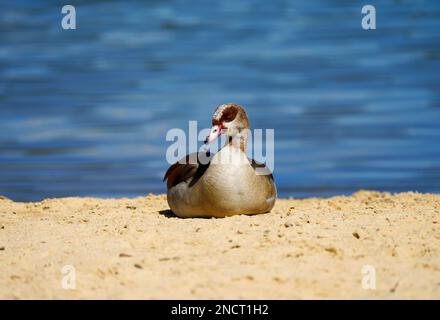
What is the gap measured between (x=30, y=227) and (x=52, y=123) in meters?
7.95

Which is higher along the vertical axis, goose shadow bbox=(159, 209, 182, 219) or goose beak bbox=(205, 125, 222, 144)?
goose beak bbox=(205, 125, 222, 144)

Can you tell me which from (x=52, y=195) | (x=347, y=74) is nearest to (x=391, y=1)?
(x=347, y=74)

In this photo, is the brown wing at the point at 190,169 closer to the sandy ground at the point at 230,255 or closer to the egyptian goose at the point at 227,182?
the egyptian goose at the point at 227,182

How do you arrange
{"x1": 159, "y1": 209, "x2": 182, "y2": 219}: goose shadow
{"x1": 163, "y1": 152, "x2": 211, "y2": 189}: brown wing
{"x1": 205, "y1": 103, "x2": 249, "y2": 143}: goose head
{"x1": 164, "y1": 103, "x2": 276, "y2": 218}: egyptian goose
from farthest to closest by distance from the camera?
{"x1": 159, "y1": 209, "x2": 182, "y2": 219}: goose shadow, {"x1": 163, "y1": 152, "x2": 211, "y2": 189}: brown wing, {"x1": 205, "y1": 103, "x2": 249, "y2": 143}: goose head, {"x1": 164, "y1": 103, "x2": 276, "y2": 218}: egyptian goose

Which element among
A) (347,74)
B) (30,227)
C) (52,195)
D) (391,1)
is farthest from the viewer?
(391,1)

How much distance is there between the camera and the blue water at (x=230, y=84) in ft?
40.3

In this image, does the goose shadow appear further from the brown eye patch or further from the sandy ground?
the brown eye patch

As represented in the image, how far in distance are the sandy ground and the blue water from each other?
393cm

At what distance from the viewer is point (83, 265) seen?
591cm

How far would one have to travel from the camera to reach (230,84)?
18.6 m

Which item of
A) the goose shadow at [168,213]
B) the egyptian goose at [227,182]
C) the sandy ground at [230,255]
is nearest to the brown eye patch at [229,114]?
the egyptian goose at [227,182]

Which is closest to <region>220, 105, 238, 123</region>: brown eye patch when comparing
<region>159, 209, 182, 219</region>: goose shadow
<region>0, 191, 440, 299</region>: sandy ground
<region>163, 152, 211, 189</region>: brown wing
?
<region>163, 152, 211, 189</region>: brown wing

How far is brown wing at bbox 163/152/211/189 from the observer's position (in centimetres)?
810
